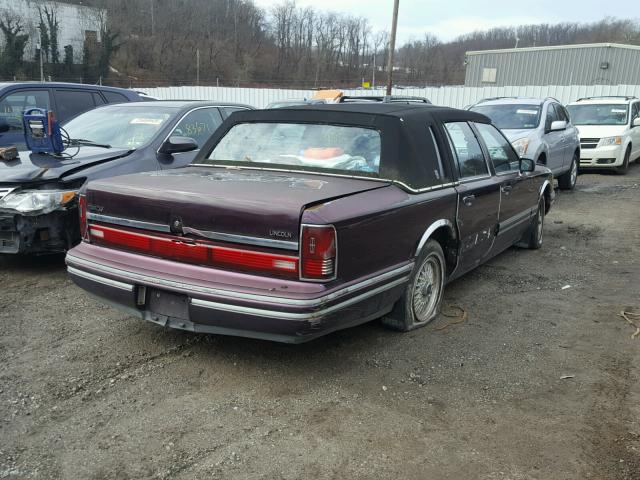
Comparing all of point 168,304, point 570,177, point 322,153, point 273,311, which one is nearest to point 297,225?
point 273,311

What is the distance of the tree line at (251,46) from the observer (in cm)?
6462

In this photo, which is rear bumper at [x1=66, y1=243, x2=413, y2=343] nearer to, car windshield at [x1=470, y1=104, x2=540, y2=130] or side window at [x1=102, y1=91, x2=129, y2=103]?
side window at [x1=102, y1=91, x2=129, y2=103]

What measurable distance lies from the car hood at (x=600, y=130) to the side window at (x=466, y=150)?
9.50 metres

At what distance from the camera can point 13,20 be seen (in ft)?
207

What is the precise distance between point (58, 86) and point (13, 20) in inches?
2674

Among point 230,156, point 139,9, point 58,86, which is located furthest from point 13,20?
point 230,156

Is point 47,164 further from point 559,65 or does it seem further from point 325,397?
point 559,65

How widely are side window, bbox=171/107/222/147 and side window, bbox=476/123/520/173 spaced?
3.04 meters

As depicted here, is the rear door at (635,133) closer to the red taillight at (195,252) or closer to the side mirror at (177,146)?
the side mirror at (177,146)

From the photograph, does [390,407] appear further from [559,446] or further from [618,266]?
[618,266]

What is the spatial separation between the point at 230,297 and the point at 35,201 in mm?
2719

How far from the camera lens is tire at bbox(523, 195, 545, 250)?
6.41 metres

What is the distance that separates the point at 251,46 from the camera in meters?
86.9

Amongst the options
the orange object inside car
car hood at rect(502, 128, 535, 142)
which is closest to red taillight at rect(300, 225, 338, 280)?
the orange object inside car
